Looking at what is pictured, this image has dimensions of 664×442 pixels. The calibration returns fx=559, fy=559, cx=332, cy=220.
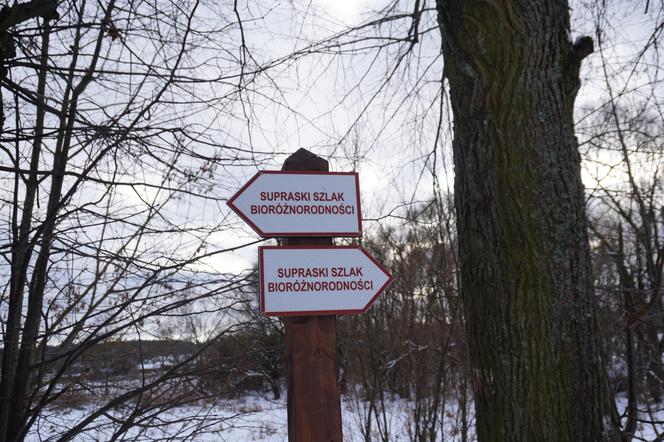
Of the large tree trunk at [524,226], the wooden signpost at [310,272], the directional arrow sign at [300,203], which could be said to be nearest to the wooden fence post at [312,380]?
the wooden signpost at [310,272]

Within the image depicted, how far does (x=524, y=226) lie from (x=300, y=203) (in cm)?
89

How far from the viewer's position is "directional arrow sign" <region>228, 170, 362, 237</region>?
2.31m

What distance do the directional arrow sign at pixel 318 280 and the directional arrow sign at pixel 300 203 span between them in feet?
0.31

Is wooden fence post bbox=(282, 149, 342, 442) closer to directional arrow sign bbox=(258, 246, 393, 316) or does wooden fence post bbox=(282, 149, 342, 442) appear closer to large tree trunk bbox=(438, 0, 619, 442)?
directional arrow sign bbox=(258, 246, 393, 316)

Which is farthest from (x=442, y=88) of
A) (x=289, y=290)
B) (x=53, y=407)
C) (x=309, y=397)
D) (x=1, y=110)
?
(x=53, y=407)

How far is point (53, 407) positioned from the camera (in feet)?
11.8

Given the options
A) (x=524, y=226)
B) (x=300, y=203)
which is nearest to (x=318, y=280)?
(x=300, y=203)

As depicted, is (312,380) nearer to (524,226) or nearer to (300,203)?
(300,203)

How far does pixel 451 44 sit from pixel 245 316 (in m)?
2.35

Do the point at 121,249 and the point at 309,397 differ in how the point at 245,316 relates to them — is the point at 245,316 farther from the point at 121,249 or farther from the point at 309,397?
the point at 309,397

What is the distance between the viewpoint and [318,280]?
226 cm

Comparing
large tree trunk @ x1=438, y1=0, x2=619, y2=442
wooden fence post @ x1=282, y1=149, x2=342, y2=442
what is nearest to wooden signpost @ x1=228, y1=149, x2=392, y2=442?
wooden fence post @ x1=282, y1=149, x2=342, y2=442

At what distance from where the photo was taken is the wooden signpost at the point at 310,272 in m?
2.18

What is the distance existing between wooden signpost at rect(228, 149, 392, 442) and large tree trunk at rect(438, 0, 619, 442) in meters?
0.46
